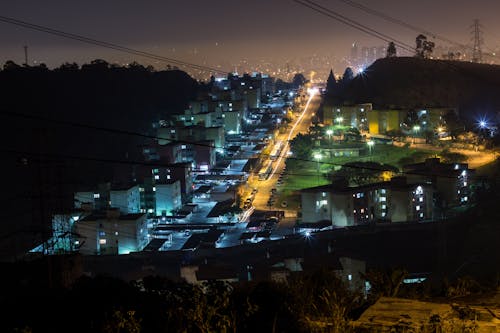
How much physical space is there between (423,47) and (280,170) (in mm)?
8324

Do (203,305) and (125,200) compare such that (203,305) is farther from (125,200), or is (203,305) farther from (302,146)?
(302,146)

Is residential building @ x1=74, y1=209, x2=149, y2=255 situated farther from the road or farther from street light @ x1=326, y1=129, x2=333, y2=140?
street light @ x1=326, y1=129, x2=333, y2=140

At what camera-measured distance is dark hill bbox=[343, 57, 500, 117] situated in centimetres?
1781

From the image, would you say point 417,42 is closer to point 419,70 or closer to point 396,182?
point 419,70

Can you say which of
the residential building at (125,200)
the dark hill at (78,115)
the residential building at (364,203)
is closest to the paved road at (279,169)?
the residential building at (364,203)

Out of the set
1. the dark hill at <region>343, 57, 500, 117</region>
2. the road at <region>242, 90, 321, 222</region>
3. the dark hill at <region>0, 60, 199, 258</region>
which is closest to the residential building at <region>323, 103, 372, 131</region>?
the dark hill at <region>343, 57, 500, 117</region>

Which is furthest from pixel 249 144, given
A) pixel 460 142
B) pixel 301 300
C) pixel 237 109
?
pixel 301 300

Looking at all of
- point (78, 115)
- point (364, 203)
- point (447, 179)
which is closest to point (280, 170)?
point (364, 203)

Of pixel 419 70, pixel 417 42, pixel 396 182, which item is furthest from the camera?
pixel 417 42

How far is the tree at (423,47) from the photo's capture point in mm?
20331

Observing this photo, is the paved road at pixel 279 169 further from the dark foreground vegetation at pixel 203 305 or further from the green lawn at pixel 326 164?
the dark foreground vegetation at pixel 203 305

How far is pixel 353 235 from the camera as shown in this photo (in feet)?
32.9

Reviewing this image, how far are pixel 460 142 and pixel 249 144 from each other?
4991mm

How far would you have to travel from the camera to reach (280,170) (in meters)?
14.1
